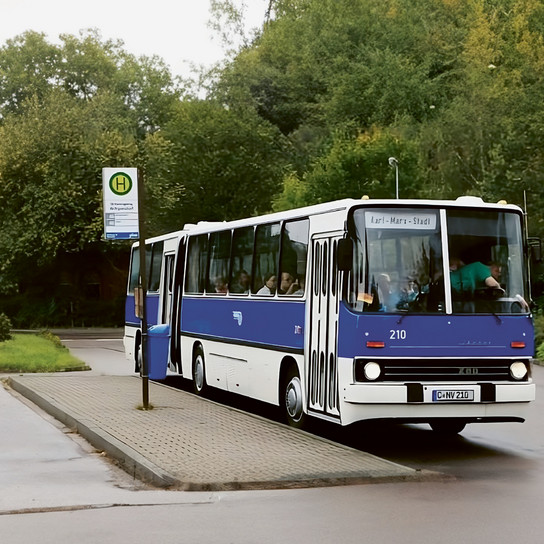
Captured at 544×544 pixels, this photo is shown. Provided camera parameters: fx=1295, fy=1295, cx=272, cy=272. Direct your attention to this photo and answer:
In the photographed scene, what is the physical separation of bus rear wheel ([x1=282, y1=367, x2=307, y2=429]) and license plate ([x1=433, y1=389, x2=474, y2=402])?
2407mm

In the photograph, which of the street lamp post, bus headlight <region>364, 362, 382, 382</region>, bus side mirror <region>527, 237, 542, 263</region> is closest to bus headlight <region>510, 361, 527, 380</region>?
bus side mirror <region>527, 237, 542, 263</region>

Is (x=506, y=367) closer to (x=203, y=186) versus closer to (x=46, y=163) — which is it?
(x=46, y=163)

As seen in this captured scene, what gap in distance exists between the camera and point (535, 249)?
1451cm

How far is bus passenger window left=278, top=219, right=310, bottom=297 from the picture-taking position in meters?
16.2

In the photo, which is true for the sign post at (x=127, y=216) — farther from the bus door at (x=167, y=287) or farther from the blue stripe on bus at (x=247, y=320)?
the blue stripe on bus at (x=247, y=320)

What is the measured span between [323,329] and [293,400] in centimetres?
143

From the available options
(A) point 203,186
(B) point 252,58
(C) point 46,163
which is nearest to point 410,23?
(B) point 252,58

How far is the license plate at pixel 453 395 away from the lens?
13562mm

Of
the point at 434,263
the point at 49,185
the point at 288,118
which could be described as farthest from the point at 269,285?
the point at 288,118

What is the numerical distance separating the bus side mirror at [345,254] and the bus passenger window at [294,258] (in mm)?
2107

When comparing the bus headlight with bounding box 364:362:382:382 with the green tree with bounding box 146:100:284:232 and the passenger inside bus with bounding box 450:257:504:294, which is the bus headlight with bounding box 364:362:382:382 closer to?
the passenger inside bus with bounding box 450:257:504:294

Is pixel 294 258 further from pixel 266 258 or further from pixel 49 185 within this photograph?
pixel 49 185

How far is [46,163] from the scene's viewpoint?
6188cm

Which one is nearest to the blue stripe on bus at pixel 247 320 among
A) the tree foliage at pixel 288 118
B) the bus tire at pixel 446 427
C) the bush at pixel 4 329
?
the bus tire at pixel 446 427
